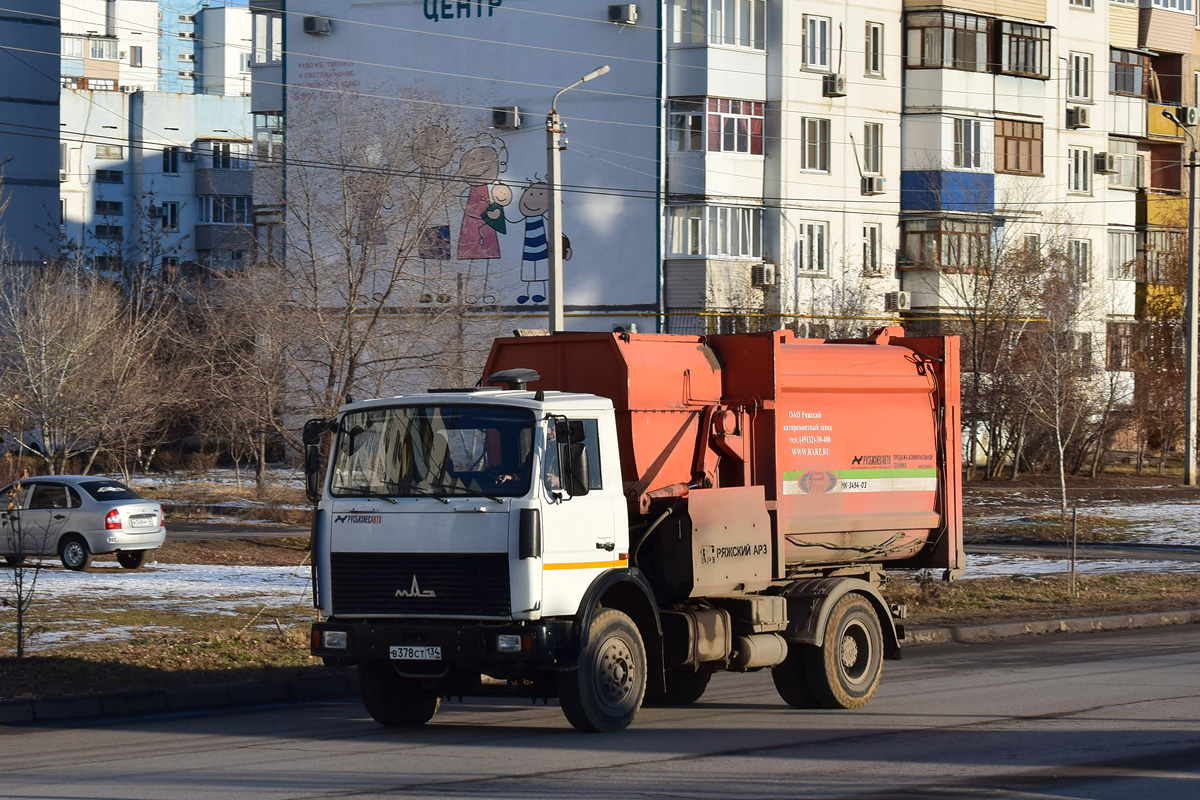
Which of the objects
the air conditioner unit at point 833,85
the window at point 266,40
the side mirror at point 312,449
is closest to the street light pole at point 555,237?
the side mirror at point 312,449

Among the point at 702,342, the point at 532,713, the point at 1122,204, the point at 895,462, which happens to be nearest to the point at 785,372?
the point at 702,342

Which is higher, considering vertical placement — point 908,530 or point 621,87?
point 621,87

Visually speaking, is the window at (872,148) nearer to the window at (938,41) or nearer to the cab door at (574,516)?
the window at (938,41)

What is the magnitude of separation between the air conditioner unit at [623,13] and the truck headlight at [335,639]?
40.4m

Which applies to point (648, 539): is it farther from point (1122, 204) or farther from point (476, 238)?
point (1122, 204)

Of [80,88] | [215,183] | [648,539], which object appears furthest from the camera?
[80,88]

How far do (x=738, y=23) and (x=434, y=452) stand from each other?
134ft

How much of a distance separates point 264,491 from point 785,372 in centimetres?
2443

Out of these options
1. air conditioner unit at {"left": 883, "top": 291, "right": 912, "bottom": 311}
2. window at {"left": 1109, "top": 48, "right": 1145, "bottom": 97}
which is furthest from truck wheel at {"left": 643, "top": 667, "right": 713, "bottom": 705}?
window at {"left": 1109, "top": 48, "right": 1145, "bottom": 97}

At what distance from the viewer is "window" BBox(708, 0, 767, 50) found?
4941 cm

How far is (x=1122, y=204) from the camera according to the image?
204 feet

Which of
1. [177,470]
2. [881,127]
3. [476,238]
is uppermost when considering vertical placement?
[881,127]

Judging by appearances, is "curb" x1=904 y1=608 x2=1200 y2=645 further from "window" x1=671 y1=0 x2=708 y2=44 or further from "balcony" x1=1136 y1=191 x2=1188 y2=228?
"balcony" x1=1136 y1=191 x2=1188 y2=228

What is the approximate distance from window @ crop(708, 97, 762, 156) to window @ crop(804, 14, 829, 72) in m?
2.63
